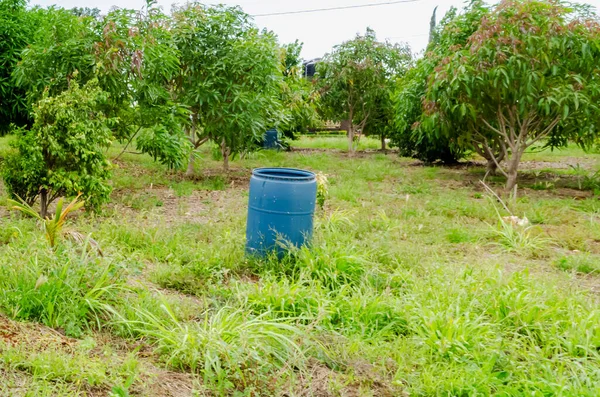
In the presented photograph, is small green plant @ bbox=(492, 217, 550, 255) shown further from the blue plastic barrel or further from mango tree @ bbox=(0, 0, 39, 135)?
mango tree @ bbox=(0, 0, 39, 135)

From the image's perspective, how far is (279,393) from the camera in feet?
7.98

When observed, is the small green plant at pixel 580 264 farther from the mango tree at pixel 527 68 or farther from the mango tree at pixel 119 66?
the mango tree at pixel 119 66

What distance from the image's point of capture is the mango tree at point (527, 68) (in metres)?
7.61

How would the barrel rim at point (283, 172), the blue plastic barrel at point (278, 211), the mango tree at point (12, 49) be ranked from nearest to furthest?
1. the blue plastic barrel at point (278, 211)
2. the barrel rim at point (283, 172)
3. the mango tree at point (12, 49)

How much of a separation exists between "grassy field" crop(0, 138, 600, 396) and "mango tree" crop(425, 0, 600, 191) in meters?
3.09

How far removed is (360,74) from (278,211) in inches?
427

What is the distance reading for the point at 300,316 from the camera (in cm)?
315

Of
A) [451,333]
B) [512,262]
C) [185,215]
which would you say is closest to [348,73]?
[185,215]

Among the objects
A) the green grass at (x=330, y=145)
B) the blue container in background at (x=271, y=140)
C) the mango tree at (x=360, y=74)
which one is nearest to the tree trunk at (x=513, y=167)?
the mango tree at (x=360, y=74)

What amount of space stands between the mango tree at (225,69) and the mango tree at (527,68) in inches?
117

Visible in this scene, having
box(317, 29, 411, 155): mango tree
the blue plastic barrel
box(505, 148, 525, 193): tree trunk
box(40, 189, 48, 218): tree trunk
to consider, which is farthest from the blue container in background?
the blue plastic barrel

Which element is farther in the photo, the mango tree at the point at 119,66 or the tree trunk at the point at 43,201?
the mango tree at the point at 119,66

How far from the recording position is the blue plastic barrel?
4191 millimetres

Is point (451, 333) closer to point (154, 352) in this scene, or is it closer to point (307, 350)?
point (307, 350)
